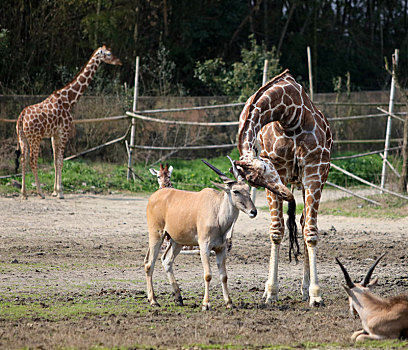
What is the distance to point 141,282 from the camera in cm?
804

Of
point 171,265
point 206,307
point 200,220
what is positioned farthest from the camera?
point 171,265

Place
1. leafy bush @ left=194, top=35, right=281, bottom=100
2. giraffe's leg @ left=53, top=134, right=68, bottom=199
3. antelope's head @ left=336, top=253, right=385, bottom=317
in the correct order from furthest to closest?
leafy bush @ left=194, top=35, right=281, bottom=100, giraffe's leg @ left=53, top=134, right=68, bottom=199, antelope's head @ left=336, top=253, right=385, bottom=317

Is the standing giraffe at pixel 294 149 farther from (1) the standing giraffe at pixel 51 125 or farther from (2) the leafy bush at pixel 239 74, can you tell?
(2) the leafy bush at pixel 239 74

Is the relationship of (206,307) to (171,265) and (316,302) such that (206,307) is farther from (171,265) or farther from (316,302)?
(316,302)

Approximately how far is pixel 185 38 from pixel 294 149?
62.6ft

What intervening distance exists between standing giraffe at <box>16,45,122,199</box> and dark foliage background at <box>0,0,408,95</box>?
14.5 feet

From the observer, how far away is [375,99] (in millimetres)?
22781

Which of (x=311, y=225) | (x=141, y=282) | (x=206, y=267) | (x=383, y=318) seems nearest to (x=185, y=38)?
(x=141, y=282)

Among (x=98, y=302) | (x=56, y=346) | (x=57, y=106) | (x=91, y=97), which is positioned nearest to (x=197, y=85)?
(x=91, y=97)

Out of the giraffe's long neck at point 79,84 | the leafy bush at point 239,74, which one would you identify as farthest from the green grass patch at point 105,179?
the leafy bush at point 239,74

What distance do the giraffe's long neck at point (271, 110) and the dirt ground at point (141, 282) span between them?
1.69m

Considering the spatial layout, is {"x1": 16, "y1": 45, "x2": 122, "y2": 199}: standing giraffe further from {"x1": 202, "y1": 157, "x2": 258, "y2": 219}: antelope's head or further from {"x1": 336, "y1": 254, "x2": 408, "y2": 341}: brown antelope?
{"x1": 336, "y1": 254, "x2": 408, "y2": 341}: brown antelope

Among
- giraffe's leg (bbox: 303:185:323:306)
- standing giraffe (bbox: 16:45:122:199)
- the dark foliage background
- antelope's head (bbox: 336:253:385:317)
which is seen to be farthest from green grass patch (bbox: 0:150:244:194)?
antelope's head (bbox: 336:253:385:317)

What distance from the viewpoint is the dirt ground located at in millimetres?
5539
